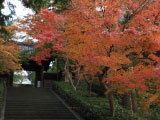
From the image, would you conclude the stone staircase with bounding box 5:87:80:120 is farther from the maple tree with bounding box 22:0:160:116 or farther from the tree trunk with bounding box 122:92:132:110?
the maple tree with bounding box 22:0:160:116

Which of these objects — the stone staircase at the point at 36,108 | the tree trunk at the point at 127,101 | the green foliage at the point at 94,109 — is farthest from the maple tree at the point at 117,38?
the stone staircase at the point at 36,108

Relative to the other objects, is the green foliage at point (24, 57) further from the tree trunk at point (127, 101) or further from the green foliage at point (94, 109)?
the tree trunk at point (127, 101)

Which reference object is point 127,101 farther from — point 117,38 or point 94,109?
point 117,38

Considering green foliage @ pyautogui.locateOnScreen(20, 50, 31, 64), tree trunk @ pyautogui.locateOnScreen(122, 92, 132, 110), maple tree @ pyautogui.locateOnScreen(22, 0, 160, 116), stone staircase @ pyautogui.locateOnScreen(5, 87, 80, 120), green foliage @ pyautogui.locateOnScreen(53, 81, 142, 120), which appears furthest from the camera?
green foliage @ pyautogui.locateOnScreen(20, 50, 31, 64)

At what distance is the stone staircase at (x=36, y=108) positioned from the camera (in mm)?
12436

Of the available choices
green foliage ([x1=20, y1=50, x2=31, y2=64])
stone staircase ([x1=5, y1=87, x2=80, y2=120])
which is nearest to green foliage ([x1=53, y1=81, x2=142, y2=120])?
stone staircase ([x1=5, y1=87, x2=80, y2=120])

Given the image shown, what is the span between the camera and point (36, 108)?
14.1 meters

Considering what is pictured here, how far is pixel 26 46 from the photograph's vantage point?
2544 centimetres

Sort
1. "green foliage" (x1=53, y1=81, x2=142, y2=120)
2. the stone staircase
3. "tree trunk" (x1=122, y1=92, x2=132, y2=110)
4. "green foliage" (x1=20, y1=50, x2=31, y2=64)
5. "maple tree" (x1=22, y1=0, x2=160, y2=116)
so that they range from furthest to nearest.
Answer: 1. "green foliage" (x1=20, y1=50, x2=31, y2=64)
2. the stone staircase
3. "tree trunk" (x1=122, y1=92, x2=132, y2=110)
4. "green foliage" (x1=53, y1=81, x2=142, y2=120)
5. "maple tree" (x1=22, y1=0, x2=160, y2=116)

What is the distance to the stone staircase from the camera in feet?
40.8

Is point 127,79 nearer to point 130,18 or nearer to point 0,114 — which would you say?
point 130,18

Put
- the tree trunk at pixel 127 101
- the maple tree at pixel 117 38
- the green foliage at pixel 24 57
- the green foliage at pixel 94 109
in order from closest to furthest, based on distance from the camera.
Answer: the maple tree at pixel 117 38 → the green foliage at pixel 94 109 → the tree trunk at pixel 127 101 → the green foliage at pixel 24 57

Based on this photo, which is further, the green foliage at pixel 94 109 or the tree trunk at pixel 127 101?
the tree trunk at pixel 127 101

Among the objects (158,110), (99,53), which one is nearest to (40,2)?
(99,53)
